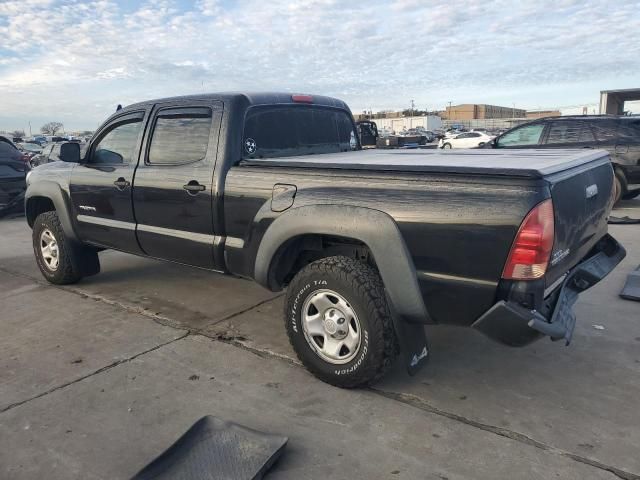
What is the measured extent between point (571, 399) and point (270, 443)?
5.88 feet

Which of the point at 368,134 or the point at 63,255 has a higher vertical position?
the point at 368,134

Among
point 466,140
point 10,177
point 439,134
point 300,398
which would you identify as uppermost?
point 10,177

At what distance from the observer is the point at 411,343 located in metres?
3.12

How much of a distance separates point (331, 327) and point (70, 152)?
3.20 metres

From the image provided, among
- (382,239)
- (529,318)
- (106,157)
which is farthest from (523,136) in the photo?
(529,318)

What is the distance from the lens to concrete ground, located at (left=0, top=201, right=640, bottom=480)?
264cm

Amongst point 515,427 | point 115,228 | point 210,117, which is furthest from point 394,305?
point 115,228

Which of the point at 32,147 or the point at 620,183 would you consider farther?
the point at 32,147

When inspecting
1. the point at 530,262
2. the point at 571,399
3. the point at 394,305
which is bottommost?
the point at 571,399

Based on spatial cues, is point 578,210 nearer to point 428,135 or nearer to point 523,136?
point 523,136

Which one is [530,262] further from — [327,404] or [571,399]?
[327,404]

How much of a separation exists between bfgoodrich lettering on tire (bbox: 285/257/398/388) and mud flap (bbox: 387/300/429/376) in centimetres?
6

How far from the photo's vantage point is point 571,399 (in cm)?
316

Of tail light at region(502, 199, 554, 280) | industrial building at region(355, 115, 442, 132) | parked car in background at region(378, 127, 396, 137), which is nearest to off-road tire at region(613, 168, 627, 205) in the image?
tail light at region(502, 199, 554, 280)
